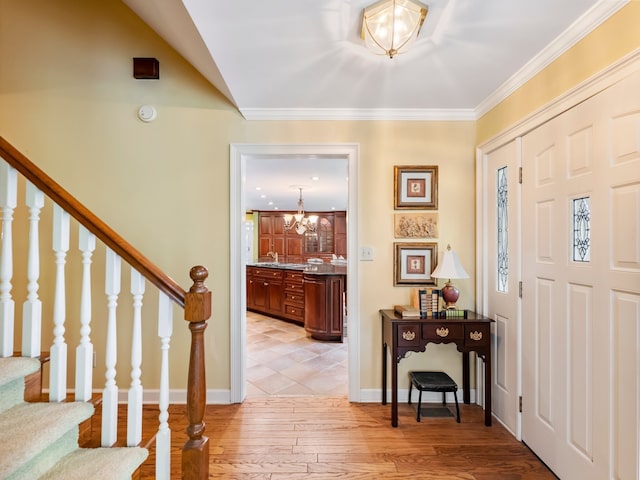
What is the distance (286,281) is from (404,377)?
2940mm

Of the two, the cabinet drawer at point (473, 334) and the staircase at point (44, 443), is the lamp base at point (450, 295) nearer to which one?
the cabinet drawer at point (473, 334)

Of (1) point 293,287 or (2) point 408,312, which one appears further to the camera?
(1) point 293,287

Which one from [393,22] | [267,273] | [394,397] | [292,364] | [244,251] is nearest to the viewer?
[393,22]

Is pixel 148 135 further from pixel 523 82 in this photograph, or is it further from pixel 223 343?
pixel 523 82

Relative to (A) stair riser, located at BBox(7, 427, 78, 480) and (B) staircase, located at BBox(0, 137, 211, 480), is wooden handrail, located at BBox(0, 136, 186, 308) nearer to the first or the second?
(B) staircase, located at BBox(0, 137, 211, 480)

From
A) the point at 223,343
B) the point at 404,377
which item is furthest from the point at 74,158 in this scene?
the point at 404,377

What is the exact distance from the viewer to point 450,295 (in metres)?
2.35

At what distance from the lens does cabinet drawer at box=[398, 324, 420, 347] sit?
2221 millimetres

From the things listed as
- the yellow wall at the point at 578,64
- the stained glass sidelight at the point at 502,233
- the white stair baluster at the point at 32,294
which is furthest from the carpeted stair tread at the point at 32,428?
the yellow wall at the point at 578,64

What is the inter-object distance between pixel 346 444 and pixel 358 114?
94.9 inches

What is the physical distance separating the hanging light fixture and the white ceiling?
0.05 m

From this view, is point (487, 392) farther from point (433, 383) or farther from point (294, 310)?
point (294, 310)

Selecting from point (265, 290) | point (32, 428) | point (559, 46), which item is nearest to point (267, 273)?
point (265, 290)

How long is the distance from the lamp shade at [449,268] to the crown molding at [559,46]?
116 cm
